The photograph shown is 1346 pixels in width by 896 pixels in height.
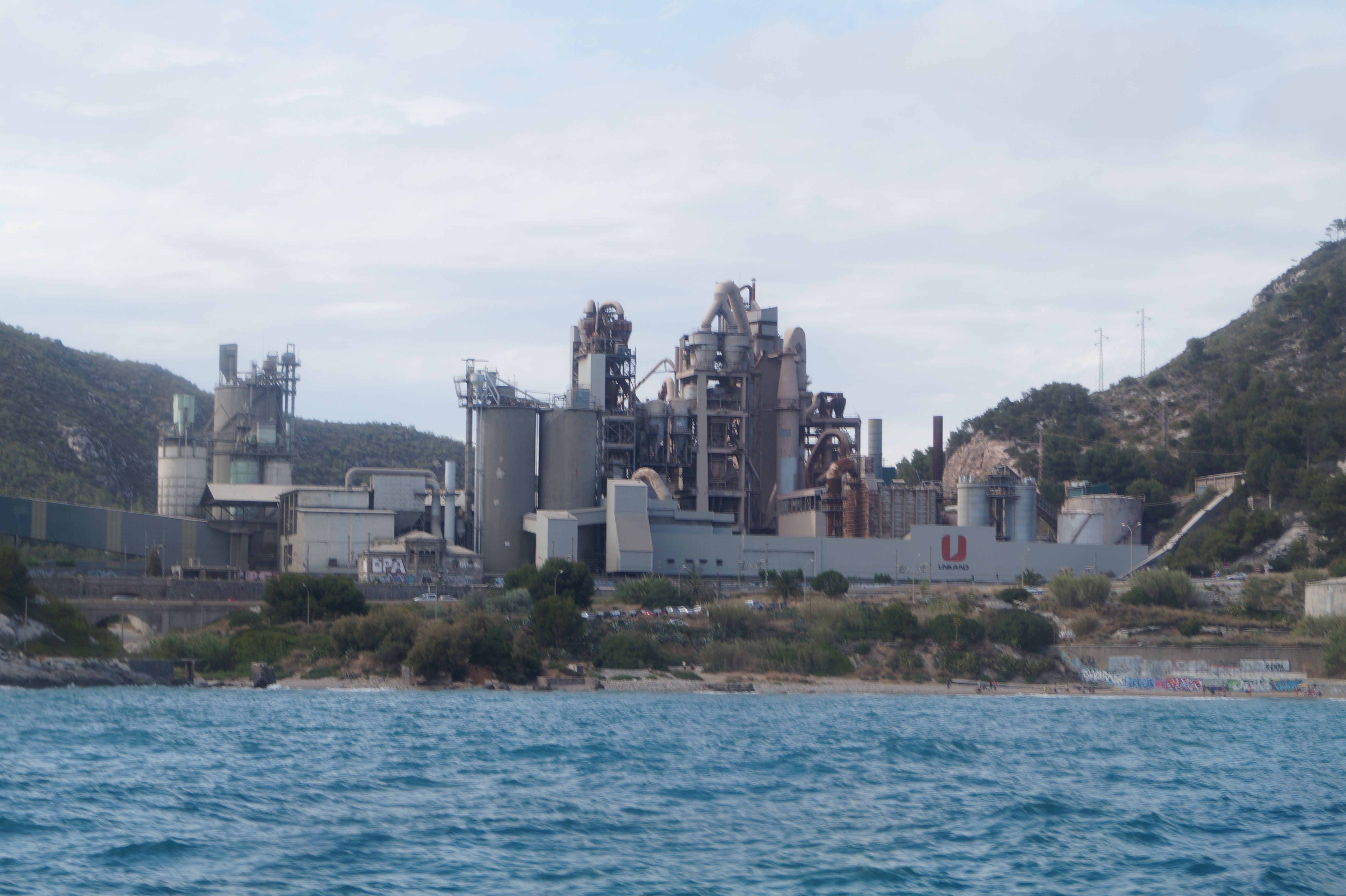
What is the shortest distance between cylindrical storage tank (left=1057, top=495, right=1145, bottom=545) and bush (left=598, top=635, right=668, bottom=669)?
179ft

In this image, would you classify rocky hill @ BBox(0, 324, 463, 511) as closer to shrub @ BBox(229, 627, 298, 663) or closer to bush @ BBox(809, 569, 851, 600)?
bush @ BBox(809, 569, 851, 600)

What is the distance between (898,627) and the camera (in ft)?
292

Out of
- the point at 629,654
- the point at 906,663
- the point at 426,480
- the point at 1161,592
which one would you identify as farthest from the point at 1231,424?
the point at 629,654

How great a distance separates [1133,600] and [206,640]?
6271cm

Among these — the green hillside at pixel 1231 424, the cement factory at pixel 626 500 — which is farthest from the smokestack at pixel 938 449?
the green hillside at pixel 1231 424

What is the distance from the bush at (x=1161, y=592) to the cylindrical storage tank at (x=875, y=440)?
28.3m

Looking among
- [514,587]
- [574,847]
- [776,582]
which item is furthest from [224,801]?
[776,582]

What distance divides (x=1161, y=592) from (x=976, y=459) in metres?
69.3

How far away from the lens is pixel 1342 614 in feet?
302

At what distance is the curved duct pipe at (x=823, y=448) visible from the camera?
122m

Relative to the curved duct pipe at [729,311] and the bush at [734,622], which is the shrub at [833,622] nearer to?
the bush at [734,622]

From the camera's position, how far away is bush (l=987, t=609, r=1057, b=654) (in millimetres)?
88375

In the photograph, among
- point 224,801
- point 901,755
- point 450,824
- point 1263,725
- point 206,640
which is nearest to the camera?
point 450,824

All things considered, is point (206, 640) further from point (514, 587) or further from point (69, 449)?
point (69, 449)
